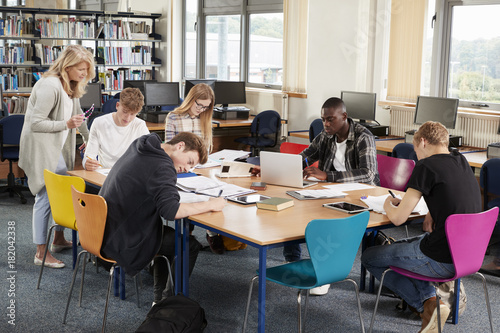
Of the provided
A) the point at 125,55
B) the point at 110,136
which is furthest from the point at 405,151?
the point at 125,55

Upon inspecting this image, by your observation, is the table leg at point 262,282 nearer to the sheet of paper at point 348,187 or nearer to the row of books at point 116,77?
the sheet of paper at point 348,187

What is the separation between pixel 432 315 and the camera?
2.97 m

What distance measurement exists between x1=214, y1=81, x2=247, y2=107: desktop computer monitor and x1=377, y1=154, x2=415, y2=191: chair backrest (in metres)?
3.79

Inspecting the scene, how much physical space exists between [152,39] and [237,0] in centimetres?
162

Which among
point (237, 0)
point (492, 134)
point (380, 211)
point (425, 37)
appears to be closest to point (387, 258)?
point (380, 211)

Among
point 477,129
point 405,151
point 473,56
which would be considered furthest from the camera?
point 473,56

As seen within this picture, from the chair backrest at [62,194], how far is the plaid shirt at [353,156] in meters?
1.56

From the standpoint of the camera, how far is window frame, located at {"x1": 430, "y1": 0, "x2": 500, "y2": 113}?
19.6ft

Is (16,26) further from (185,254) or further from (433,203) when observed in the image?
(433,203)

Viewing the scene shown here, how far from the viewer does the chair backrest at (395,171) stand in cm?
403

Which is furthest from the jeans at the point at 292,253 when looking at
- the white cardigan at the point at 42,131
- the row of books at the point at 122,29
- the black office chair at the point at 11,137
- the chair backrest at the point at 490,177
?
the row of books at the point at 122,29

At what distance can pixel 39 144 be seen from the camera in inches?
153

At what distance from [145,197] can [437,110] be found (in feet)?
12.4

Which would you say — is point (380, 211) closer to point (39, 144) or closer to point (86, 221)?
point (86, 221)
